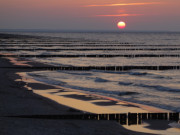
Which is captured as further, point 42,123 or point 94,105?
point 94,105

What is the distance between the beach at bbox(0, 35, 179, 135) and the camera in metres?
9.64

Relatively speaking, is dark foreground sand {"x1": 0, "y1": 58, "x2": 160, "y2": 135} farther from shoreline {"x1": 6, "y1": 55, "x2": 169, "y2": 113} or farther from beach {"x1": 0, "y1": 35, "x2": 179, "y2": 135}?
shoreline {"x1": 6, "y1": 55, "x2": 169, "y2": 113}

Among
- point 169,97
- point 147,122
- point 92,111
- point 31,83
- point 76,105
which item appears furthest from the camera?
point 31,83

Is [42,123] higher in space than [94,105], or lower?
higher

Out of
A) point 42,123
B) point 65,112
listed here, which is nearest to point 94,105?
point 65,112

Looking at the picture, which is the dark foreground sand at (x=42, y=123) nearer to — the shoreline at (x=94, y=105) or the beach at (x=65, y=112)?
the beach at (x=65, y=112)

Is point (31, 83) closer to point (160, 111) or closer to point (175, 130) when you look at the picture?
point (160, 111)

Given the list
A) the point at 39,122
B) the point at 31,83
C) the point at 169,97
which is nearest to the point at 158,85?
the point at 169,97

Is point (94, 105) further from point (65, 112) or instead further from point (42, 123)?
point (42, 123)

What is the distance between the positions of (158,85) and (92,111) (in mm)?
8183

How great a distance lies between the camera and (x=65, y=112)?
11.9 m

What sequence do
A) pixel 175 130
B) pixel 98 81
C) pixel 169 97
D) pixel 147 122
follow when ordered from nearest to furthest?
pixel 175 130
pixel 147 122
pixel 169 97
pixel 98 81

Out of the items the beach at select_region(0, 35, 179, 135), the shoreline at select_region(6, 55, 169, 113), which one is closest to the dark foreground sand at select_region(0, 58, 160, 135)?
the beach at select_region(0, 35, 179, 135)

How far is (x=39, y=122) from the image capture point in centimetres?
1017
